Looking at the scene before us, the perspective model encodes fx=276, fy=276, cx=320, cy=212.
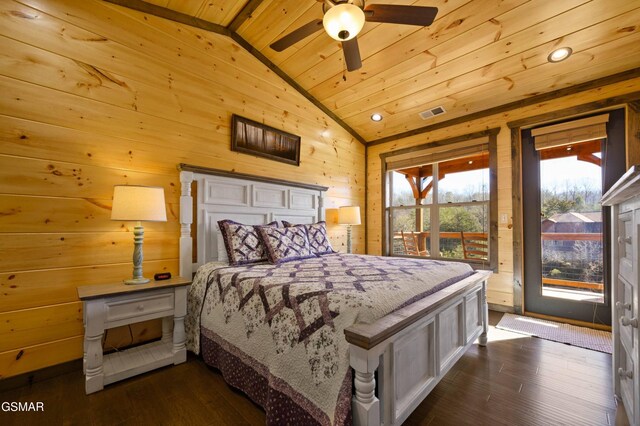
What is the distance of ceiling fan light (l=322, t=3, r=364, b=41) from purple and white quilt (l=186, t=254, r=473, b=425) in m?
1.62

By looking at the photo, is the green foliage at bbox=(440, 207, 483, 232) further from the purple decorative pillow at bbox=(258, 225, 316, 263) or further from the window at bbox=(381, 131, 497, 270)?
the purple decorative pillow at bbox=(258, 225, 316, 263)

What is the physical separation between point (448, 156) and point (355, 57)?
2.33 metres

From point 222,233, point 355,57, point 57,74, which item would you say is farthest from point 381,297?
→ point 57,74

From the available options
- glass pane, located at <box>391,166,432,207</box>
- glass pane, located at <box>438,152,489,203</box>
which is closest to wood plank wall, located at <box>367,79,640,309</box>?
glass pane, located at <box>438,152,489,203</box>

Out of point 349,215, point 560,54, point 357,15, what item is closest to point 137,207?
point 357,15

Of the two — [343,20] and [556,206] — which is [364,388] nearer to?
[343,20]

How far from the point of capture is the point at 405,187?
4.51m

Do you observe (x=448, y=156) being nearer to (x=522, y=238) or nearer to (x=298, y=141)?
(x=522, y=238)

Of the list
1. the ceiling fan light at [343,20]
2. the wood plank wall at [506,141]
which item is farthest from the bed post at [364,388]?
the wood plank wall at [506,141]

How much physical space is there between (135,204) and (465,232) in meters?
3.85

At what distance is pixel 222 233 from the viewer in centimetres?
253

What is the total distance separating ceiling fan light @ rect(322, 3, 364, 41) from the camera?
1.72 metres

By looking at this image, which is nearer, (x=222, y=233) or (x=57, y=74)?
(x=57, y=74)

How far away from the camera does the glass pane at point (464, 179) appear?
3.70 metres
